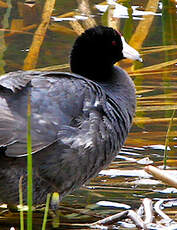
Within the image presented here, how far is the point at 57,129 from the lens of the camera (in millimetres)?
3990

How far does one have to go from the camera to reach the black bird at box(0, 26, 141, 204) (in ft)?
12.8

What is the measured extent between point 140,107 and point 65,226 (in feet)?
5.44

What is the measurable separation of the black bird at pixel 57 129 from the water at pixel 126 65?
29cm

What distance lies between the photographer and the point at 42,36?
6809 millimetres

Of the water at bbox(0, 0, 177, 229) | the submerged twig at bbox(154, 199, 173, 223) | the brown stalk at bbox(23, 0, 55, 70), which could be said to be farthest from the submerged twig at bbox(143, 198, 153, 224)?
the brown stalk at bbox(23, 0, 55, 70)

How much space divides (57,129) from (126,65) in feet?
8.15

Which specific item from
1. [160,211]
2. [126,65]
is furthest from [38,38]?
[160,211]

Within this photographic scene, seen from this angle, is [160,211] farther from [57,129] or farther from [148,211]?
[57,129]

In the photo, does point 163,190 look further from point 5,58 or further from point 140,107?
point 5,58

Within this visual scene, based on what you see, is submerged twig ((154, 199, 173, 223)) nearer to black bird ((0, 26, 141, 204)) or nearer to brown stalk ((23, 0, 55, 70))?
black bird ((0, 26, 141, 204))

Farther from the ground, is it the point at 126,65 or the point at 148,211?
the point at 126,65

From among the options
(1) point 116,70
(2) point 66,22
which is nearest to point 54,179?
(1) point 116,70

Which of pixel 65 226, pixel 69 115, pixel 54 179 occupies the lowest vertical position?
pixel 65 226

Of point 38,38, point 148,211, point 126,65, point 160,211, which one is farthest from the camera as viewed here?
point 38,38
